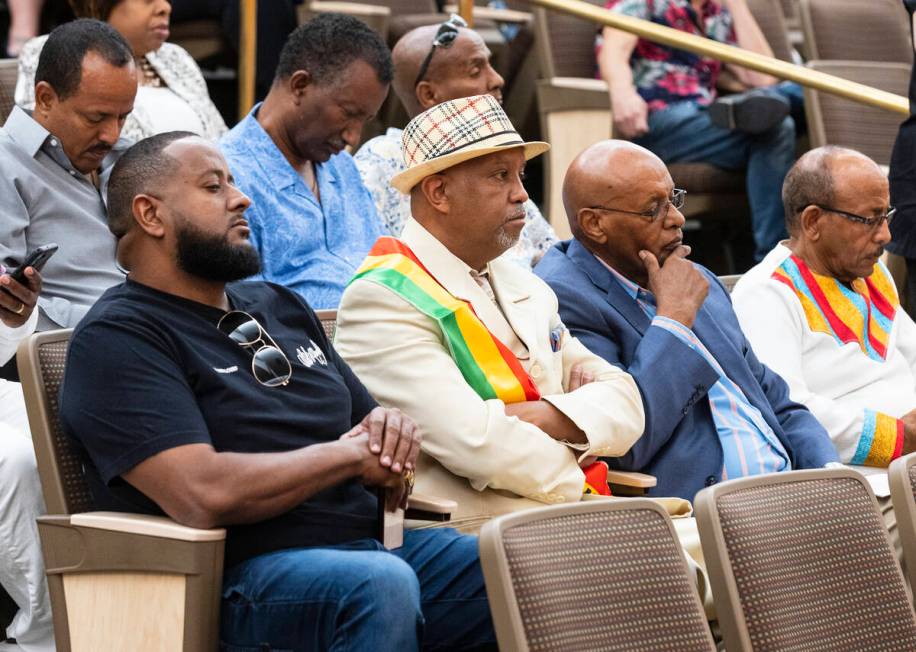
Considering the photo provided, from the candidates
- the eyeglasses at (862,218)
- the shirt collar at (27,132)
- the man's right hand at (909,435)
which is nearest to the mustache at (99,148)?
the shirt collar at (27,132)

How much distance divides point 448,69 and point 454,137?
1272 mm

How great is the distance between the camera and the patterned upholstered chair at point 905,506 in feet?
7.66

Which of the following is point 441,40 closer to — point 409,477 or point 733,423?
point 733,423

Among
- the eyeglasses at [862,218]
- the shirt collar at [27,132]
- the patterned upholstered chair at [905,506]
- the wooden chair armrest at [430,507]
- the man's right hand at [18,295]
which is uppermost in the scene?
the shirt collar at [27,132]

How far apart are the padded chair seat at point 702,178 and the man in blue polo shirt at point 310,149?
1.90 metres

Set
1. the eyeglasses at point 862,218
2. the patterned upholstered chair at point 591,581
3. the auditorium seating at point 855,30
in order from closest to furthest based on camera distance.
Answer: the patterned upholstered chair at point 591,581 → the eyeglasses at point 862,218 → the auditorium seating at point 855,30

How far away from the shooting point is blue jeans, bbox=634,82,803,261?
5.25 meters

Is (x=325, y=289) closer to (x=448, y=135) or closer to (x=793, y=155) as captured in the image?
(x=448, y=135)

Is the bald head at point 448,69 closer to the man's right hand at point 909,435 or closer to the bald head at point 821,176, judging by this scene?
the bald head at point 821,176

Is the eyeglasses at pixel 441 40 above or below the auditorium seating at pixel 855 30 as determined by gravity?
above

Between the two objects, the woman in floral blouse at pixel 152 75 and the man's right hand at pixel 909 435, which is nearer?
the man's right hand at pixel 909 435

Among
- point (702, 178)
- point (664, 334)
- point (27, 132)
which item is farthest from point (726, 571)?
point (702, 178)

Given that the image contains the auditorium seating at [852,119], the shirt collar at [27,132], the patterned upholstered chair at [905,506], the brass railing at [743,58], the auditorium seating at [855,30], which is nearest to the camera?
the patterned upholstered chair at [905,506]

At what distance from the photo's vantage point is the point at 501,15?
574cm
